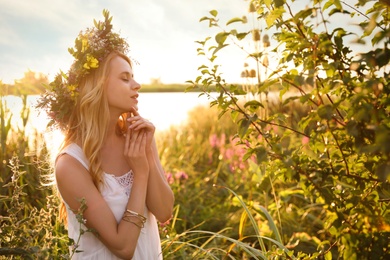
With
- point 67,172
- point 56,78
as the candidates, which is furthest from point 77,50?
point 67,172

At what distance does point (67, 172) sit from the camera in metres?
2.62

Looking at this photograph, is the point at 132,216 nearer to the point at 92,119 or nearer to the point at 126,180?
the point at 126,180

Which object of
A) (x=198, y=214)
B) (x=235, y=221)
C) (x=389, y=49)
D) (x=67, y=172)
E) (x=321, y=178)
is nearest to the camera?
(x=389, y=49)

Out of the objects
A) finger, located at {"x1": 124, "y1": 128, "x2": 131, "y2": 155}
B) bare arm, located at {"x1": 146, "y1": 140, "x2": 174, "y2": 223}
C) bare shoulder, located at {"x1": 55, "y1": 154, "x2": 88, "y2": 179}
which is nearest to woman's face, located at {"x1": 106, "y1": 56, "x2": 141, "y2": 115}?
finger, located at {"x1": 124, "y1": 128, "x2": 131, "y2": 155}

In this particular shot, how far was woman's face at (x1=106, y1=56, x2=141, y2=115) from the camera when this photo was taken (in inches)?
112

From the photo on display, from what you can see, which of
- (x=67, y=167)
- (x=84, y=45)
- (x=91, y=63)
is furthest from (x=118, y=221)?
(x=84, y=45)

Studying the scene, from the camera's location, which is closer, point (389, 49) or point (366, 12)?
point (389, 49)

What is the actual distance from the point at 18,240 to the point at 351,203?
1.50 m

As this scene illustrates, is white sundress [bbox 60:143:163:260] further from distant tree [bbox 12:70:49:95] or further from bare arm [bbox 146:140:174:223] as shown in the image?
distant tree [bbox 12:70:49:95]

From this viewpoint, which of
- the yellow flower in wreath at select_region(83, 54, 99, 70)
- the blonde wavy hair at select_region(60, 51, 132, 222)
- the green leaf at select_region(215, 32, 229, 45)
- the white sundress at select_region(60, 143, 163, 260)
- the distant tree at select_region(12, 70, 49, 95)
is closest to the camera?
the green leaf at select_region(215, 32, 229, 45)

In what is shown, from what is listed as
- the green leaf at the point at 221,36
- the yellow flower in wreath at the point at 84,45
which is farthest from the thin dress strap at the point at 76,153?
the green leaf at the point at 221,36

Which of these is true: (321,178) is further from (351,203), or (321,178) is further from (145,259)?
(145,259)

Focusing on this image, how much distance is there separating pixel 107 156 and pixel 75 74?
0.54m

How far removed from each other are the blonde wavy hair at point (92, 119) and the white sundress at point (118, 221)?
2.2 inches
